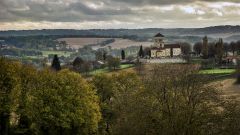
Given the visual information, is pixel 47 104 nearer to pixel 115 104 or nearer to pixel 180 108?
pixel 115 104

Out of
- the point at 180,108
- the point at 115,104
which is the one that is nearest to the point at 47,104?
the point at 115,104

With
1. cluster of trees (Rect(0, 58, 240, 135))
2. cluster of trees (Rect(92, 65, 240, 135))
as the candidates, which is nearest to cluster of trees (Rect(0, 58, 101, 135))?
cluster of trees (Rect(0, 58, 240, 135))

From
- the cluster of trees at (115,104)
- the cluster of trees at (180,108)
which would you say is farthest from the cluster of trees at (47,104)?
the cluster of trees at (180,108)

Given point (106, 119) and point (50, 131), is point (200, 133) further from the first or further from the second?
point (106, 119)

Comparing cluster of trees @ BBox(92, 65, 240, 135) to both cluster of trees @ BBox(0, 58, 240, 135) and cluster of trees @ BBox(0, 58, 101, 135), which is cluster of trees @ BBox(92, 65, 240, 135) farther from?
cluster of trees @ BBox(0, 58, 101, 135)

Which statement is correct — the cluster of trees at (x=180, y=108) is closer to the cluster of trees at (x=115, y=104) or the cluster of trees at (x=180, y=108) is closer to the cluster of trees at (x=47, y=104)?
the cluster of trees at (x=115, y=104)

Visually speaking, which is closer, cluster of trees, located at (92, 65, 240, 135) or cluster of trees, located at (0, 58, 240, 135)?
cluster of trees, located at (92, 65, 240, 135)

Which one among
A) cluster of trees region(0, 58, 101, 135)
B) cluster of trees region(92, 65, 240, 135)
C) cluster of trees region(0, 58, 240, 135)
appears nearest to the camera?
cluster of trees region(92, 65, 240, 135)

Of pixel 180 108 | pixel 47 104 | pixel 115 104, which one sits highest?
pixel 180 108
